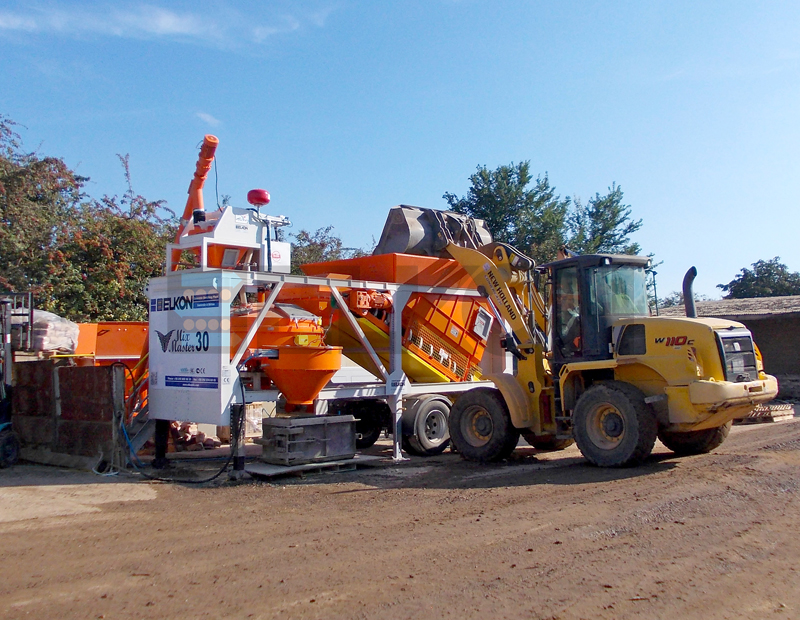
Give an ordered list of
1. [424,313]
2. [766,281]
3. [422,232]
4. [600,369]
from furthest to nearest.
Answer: [766,281] < [422,232] < [424,313] < [600,369]

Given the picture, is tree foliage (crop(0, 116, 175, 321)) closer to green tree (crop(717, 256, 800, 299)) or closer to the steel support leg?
the steel support leg

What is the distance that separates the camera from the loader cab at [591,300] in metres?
9.95

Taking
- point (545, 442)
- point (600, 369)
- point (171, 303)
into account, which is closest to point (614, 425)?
point (600, 369)

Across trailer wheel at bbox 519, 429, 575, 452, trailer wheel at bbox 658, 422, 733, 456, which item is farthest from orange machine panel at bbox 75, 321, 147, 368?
trailer wheel at bbox 658, 422, 733, 456

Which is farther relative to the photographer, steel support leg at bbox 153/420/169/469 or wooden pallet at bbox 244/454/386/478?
steel support leg at bbox 153/420/169/469

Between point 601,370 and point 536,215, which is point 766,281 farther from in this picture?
point 601,370

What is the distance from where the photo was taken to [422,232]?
13086 mm

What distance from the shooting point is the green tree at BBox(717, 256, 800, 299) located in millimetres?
45938

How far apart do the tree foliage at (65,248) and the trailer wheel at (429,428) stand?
35.3 feet

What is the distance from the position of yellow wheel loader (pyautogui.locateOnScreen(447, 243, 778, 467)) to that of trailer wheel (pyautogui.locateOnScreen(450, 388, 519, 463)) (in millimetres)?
15

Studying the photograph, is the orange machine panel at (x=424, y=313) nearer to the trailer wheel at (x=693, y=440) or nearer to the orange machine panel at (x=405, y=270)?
the orange machine panel at (x=405, y=270)

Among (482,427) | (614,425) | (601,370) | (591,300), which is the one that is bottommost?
(482,427)

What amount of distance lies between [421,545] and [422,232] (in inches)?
305

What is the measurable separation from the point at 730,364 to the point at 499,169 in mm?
27355
